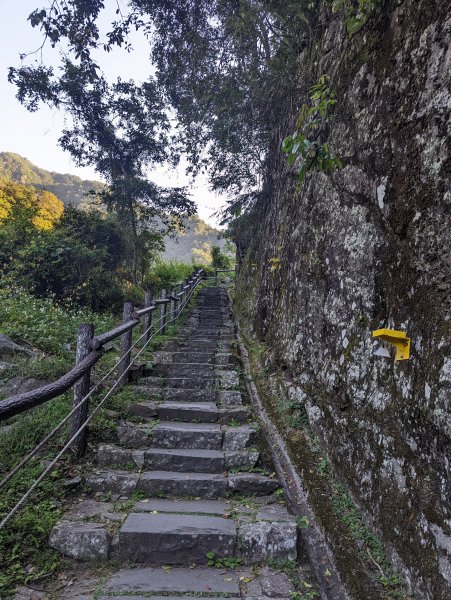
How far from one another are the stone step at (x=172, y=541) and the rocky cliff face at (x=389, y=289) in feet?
3.34

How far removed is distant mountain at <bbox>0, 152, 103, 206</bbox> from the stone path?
1308 inches

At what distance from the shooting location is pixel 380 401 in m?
2.77

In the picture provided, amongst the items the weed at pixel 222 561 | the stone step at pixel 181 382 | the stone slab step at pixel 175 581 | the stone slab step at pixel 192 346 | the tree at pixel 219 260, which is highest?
the tree at pixel 219 260

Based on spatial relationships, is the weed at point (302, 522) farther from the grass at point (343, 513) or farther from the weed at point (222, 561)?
the weed at point (222, 561)

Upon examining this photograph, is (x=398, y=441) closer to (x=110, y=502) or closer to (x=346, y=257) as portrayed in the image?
(x=346, y=257)

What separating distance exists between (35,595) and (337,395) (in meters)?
Answer: 2.51

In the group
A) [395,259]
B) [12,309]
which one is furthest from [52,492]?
[12,309]

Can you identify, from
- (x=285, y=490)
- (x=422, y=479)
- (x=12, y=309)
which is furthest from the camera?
(x=12, y=309)

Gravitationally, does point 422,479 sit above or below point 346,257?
below

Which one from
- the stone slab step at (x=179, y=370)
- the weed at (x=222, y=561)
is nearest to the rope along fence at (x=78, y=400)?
the stone slab step at (x=179, y=370)

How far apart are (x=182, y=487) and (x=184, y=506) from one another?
0.69ft

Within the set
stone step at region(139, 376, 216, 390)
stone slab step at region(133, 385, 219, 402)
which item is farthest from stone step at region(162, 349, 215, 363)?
stone slab step at region(133, 385, 219, 402)

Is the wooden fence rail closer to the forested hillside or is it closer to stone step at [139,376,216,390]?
stone step at [139,376,216,390]

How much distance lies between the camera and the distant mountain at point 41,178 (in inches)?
1374
